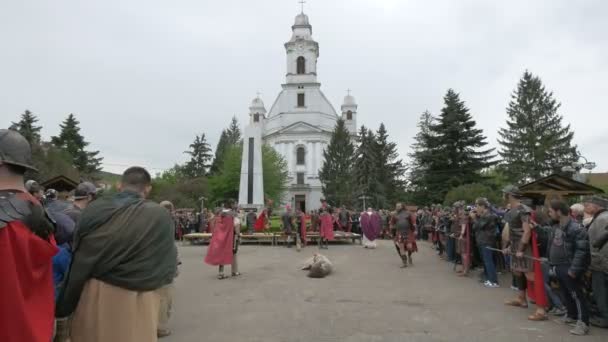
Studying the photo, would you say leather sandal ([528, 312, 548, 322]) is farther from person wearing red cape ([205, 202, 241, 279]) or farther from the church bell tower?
the church bell tower

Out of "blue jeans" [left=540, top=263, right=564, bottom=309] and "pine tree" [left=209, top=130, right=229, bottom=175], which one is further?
"pine tree" [left=209, top=130, right=229, bottom=175]

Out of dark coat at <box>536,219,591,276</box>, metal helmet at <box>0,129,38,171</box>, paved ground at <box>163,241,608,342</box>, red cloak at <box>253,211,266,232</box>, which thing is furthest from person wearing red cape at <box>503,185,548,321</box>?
red cloak at <box>253,211,266,232</box>

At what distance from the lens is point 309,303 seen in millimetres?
7711

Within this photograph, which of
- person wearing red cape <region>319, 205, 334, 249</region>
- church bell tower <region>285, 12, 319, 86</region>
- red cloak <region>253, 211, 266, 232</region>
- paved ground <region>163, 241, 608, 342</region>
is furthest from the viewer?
church bell tower <region>285, 12, 319, 86</region>

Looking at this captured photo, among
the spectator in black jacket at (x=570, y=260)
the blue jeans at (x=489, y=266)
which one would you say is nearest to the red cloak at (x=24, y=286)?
the spectator in black jacket at (x=570, y=260)

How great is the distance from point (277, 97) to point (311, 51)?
9040 mm

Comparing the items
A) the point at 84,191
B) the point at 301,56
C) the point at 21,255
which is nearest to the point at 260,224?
the point at 84,191

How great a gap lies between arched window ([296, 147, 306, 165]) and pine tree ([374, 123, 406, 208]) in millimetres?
12074

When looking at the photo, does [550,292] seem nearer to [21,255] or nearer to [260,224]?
[21,255]

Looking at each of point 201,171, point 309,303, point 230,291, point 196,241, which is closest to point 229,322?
point 309,303

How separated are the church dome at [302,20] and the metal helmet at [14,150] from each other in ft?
214

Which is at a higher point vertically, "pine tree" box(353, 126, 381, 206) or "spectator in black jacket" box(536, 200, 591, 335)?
"pine tree" box(353, 126, 381, 206)

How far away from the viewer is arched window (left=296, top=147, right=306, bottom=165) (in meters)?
61.7

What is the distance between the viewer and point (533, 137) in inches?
1555
